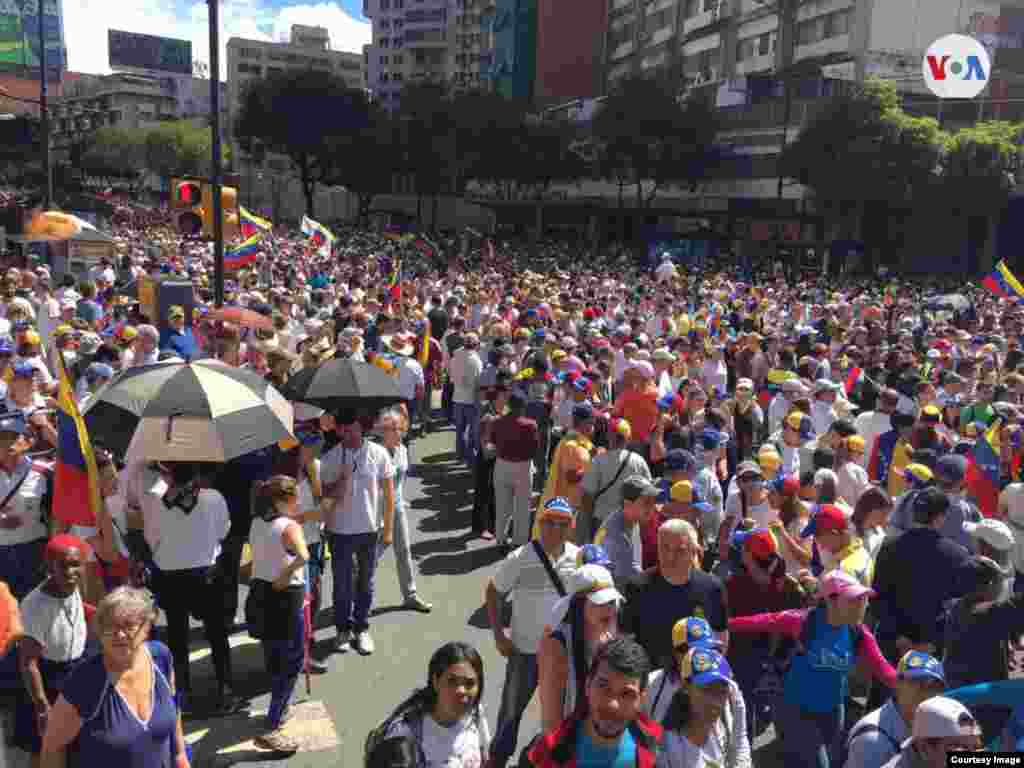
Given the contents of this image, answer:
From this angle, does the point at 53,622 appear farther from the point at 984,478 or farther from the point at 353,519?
the point at 984,478

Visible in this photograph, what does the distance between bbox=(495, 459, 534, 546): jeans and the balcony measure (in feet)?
173

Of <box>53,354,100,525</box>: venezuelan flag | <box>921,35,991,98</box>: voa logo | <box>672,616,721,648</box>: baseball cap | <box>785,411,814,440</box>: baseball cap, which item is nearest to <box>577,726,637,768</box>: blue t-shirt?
<box>672,616,721,648</box>: baseball cap

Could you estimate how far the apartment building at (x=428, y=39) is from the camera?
100188 millimetres

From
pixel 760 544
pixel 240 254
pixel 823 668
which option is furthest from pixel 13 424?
pixel 240 254

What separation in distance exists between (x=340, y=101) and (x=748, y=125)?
28.2 m

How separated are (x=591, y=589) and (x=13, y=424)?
12.1 ft

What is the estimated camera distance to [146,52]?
118812 millimetres

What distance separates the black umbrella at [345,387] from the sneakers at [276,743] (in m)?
2.25

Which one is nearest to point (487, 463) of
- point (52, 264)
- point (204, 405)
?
point (204, 405)

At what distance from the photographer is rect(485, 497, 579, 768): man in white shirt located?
15.1 ft

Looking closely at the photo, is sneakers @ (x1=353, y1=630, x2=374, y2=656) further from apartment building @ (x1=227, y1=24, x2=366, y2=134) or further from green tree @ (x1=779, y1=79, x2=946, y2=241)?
apartment building @ (x1=227, y1=24, x2=366, y2=134)

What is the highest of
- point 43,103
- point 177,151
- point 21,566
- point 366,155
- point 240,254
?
point 177,151

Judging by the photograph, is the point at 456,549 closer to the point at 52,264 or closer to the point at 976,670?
the point at 976,670

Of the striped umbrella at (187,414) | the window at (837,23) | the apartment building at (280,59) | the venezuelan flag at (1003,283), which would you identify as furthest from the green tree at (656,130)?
the apartment building at (280,59)
